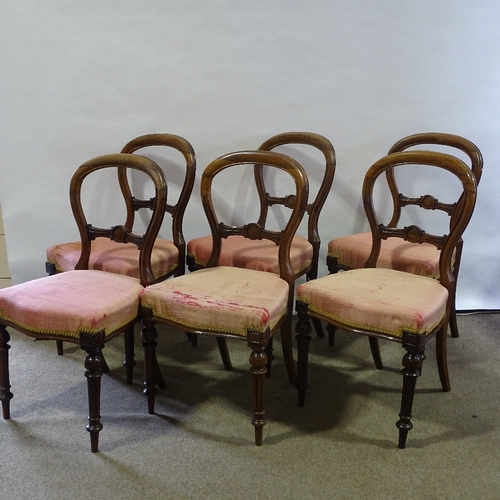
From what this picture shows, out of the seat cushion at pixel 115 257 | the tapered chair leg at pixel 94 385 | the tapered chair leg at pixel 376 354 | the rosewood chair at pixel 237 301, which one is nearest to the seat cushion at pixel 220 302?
the rosewood chair at pixel 237 301

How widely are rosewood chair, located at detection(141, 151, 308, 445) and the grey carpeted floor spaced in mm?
141

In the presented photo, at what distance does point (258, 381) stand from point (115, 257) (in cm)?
88

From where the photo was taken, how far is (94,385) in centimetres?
162

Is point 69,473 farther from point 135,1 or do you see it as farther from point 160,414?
point 135,1

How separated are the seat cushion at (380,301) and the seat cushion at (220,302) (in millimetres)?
141

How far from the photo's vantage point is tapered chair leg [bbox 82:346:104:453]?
160cm

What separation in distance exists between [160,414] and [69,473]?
0.40 metres

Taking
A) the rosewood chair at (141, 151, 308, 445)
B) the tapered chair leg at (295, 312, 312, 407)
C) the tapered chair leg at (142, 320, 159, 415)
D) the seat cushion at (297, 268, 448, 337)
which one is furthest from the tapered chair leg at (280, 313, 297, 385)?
the tapered chair leg at (142, 320, 159, 415)

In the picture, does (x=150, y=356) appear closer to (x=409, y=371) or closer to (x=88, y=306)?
(x=88, y=306)

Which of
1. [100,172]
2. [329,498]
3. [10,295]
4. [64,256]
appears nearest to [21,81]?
[100,172]

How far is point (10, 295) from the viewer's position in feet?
5.62

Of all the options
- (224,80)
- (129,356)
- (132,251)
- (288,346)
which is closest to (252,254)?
(288,346)

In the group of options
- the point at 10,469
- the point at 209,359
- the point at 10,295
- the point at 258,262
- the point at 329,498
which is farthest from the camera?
the point at 209,359

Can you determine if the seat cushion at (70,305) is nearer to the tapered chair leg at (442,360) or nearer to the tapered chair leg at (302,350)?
the tapered chair leg at (302,350)
